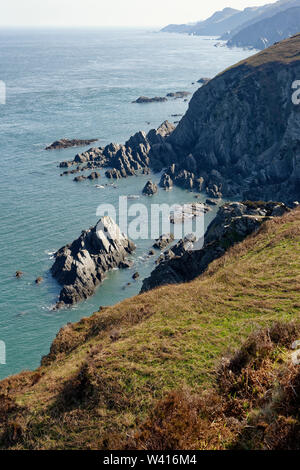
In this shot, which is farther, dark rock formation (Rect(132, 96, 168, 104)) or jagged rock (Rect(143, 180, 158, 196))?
dark rock formation (Rect(132, 96, 168, 104))

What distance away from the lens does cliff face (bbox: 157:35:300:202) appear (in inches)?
3322

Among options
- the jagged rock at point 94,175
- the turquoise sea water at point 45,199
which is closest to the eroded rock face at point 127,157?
the jagged rock at point 94,175

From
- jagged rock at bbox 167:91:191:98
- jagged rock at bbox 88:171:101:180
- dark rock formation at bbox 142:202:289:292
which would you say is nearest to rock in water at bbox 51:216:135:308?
dark rock formation at bbox 142:202:289:292

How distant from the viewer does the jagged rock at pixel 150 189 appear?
279ft

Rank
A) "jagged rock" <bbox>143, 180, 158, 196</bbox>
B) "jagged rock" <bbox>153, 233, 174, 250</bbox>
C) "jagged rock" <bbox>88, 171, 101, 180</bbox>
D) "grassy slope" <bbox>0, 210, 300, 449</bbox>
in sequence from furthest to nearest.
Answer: "jagged rock" <bbox>88, 171, 101, 180</bbox>
"jagged rock" <bbox>143, 180, 158, 196</bbox>
"jagged rock" <bbox>153, 233, 174, 250</bbox>
"grassy slope" <bbox>0, 210, 300, 449</bbox>

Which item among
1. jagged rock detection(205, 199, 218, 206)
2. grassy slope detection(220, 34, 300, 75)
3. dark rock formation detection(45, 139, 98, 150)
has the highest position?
grassy slope detection(220, 34, 300, 75)

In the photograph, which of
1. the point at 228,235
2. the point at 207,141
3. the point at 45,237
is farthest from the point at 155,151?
the point at 228,235

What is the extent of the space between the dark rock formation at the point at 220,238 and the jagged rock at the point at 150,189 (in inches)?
1829

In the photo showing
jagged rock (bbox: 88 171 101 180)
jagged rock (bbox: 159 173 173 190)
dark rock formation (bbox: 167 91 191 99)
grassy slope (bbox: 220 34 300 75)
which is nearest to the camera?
jagged rock (bbox: 159 173 173 190)

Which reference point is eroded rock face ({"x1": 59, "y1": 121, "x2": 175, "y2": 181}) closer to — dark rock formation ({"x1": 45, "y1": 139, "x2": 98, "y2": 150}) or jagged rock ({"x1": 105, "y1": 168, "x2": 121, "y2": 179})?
jagged rock ({"x1": 105, "y1": 168, "x2": 121, "y2": 179})

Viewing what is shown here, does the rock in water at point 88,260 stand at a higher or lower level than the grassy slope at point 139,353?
lower

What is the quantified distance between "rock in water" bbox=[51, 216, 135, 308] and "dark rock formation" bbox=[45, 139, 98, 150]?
2273 inches

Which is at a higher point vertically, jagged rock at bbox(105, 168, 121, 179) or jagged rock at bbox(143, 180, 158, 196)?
jagged rock at bbox(105, 168, 121, 179)

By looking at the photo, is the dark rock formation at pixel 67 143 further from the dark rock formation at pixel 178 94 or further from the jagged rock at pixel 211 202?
the dark rock formation at pixel 178 94
